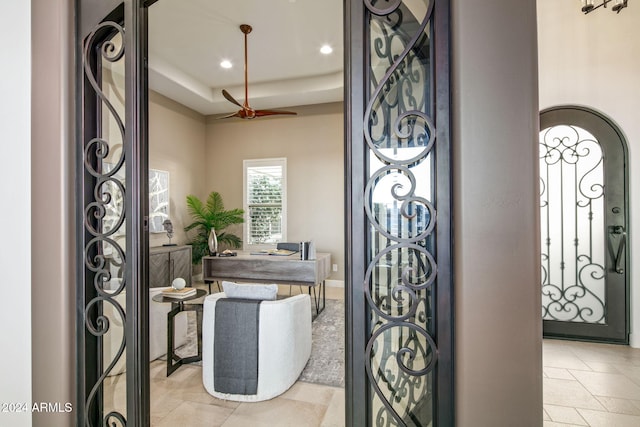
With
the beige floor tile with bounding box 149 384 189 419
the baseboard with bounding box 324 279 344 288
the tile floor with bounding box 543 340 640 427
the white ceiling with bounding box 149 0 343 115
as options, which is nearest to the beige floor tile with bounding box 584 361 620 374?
the tile floor with bounding box 543 340 640 427

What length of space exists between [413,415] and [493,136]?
88 centimetres

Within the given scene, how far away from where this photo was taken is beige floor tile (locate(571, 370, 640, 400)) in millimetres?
2174

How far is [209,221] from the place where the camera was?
5.69 m

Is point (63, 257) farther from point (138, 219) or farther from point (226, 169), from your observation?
point (226, 169)

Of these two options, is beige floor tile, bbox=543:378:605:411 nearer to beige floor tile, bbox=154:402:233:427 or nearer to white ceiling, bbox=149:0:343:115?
A: beige floor tile, bbox=154:402:233:427

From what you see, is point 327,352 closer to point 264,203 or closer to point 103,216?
point 103,216

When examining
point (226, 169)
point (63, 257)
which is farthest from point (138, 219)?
point (226, 169)

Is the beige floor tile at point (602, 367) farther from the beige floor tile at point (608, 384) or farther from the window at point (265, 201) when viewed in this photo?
the window at point (265, 201)

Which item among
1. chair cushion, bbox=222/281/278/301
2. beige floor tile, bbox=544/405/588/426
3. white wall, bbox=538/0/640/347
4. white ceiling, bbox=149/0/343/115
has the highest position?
white ceiling, bbox=149/0/343/115

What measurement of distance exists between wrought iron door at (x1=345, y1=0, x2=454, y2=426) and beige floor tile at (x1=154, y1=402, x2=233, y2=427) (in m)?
1.32

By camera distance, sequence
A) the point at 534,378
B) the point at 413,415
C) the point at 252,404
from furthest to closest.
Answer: the point at 252,404, the point at 413,415, the point at 534,378

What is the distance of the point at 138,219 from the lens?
1237mm
